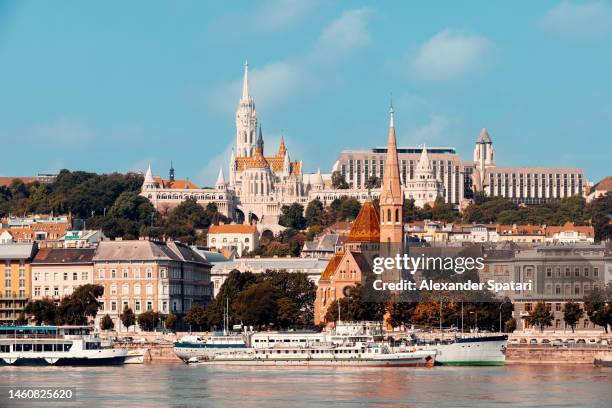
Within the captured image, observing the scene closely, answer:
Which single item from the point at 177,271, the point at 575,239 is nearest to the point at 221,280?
the point at 177,271

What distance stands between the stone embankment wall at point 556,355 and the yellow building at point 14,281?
31.9 meters

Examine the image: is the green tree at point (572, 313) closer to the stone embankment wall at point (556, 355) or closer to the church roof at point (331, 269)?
the stone embankment wall at point (556, 355)

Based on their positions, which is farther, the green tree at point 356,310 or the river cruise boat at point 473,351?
the green tree at point 356,310

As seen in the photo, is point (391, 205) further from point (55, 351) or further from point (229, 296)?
point (55, 351)

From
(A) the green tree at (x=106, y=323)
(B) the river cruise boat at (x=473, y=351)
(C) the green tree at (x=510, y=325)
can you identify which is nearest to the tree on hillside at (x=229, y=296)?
(A) the green tree at (x=106, y=323)

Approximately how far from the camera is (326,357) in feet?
298

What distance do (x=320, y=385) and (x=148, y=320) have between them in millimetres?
34413

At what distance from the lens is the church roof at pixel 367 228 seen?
121 metres

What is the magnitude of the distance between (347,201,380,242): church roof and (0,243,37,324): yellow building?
1842 centimetres

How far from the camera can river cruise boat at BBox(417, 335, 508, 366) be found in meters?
90.6

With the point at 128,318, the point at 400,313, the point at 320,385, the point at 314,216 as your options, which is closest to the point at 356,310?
the point at 400,313

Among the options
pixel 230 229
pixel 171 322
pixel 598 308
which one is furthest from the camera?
pixel 230 229

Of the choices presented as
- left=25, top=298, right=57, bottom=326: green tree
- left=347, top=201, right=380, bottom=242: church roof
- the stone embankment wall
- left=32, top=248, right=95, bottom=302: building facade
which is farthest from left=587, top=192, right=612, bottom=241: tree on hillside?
the stone embankment wall

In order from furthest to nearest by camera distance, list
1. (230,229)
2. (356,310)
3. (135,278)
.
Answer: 1. (230,229)
2. (135,278)
3. (356,310)
